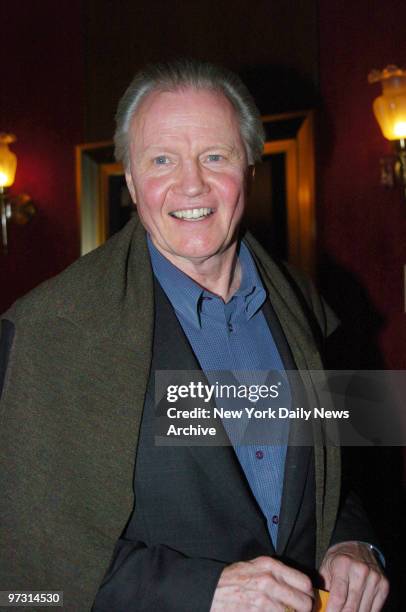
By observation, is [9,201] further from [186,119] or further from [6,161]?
[186,119]

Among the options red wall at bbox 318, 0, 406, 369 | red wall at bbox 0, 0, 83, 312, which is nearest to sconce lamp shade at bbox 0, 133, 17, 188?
red wall at bbox 0, 0, 83, 312

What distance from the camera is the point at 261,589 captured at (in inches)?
31.9

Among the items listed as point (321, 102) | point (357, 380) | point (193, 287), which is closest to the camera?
point (193, 287)

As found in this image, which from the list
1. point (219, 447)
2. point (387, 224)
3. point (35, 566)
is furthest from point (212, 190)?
point (387, 224)

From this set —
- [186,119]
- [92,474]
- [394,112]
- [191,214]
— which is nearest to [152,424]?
[92,474]

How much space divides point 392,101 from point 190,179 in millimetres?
1198

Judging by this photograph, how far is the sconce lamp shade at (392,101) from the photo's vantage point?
1.94 m

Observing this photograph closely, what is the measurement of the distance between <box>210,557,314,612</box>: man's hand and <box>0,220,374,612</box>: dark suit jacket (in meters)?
0.02

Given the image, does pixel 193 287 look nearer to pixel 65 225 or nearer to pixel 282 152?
pixel 282 152

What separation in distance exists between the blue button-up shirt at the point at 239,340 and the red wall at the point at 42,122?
1812mm

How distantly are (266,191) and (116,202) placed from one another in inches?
24.7

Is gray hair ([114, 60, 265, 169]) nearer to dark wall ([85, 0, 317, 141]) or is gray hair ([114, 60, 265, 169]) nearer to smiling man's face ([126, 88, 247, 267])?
smiling man's face ([126, 88, 247, 267])

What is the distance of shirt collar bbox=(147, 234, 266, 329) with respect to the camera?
1.01 meters

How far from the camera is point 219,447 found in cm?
89
